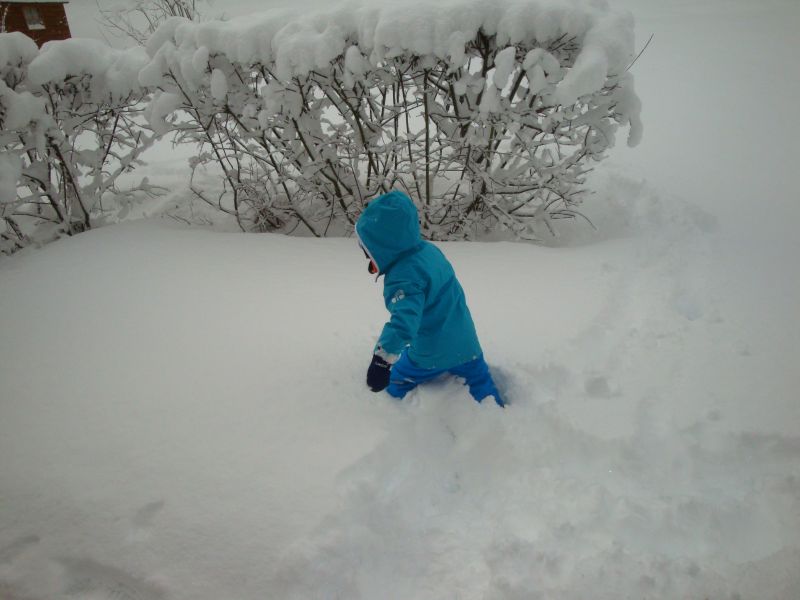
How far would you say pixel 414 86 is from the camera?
3238mm

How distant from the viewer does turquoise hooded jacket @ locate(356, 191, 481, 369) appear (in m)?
1.74

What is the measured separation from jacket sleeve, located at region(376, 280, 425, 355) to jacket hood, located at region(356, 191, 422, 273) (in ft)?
0.35

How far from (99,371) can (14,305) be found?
3.26 feet

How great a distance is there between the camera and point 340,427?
6.06 feet

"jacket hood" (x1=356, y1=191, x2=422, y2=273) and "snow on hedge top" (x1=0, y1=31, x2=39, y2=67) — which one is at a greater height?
"snow on hedge top" (x1=0, y1=31, x2=39, y2=67)

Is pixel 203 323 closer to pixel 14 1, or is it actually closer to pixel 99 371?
pixel 99 371

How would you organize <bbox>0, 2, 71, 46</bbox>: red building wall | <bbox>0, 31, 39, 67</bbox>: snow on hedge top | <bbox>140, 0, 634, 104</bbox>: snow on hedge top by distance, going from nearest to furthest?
<bbox>140, 0, 634, 104</bbox>: snow on hedge top → <bbox>0, 31, 39, 67</bbox>: snow on hedge top → <bbox>0, 2, 71, 46</bbox>: red building wall

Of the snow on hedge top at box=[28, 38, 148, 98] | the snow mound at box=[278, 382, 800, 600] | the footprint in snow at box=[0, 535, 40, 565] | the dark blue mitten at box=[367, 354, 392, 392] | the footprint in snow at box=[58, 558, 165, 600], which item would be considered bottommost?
the snow mound at box=[278, 382, 800, 600]

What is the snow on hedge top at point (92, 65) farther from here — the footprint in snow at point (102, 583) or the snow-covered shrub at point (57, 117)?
the footprint in snow at point (102, 583)

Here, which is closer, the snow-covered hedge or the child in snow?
the child in snow

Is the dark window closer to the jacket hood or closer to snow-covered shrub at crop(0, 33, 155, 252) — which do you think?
snow-covered shrub at crop(0, 33, 155, 252)

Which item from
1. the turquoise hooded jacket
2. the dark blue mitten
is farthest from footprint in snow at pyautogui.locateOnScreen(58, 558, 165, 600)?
the turquoise hooded jacket

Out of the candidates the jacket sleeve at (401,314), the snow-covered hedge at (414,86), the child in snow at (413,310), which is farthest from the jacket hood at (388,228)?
the snow-covered hedge at (414,86)

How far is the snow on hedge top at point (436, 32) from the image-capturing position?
8.70ft
